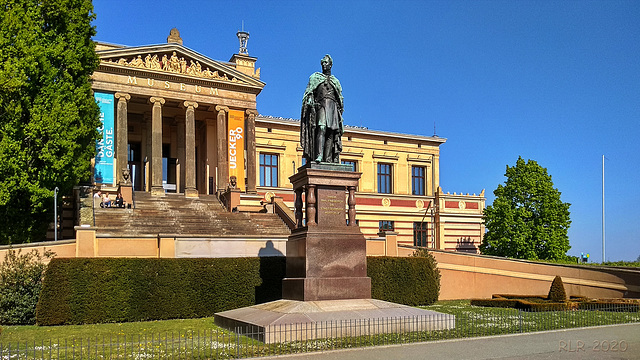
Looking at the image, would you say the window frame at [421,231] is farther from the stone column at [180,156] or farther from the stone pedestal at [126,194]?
the stone pedestal at [126,194]

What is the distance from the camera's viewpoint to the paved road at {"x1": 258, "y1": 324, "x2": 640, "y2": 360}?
12.8 metres

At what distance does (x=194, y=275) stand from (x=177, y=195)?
60.2 ft

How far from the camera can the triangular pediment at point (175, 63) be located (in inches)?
1585

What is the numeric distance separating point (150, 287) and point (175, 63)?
23.5m

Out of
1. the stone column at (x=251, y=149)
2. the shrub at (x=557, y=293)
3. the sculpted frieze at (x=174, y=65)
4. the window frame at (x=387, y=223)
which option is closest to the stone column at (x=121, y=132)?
the sculpted frieze at (x=174, y=65)

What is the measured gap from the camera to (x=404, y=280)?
28.1 m

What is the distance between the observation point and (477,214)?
55.7 meters

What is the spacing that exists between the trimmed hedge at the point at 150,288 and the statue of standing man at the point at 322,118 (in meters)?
7.45

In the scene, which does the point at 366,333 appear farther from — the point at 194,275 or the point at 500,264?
Answer: the point at 500,264

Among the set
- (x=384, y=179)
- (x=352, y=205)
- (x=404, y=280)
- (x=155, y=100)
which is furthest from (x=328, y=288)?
(x=384, y=179)

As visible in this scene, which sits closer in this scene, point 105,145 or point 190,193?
point 105,145

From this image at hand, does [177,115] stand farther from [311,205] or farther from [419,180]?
[311,205]

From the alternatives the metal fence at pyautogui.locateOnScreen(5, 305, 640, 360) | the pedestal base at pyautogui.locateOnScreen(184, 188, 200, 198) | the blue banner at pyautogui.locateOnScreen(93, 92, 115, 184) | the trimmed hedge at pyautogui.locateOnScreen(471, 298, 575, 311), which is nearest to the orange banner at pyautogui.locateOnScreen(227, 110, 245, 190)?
the pedestal base at pyautogui.locateOnScreen(184, 188, 200, 198)

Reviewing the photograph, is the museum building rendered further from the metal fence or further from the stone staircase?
the metal fence
